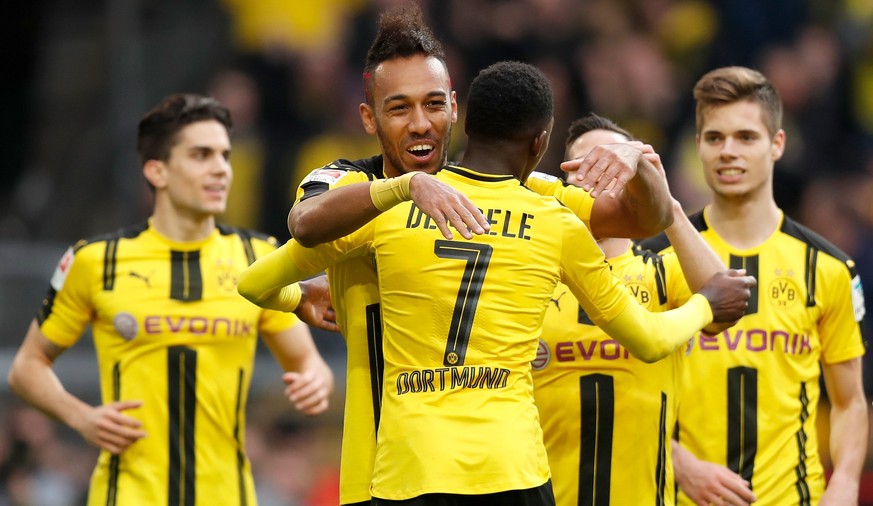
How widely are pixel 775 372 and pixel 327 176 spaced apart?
7.80ft

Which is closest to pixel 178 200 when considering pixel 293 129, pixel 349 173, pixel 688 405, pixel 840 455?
pixel 349 173

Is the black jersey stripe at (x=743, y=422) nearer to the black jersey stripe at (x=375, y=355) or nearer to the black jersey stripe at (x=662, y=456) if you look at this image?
the black jersey stripe at (x=662, y=456)

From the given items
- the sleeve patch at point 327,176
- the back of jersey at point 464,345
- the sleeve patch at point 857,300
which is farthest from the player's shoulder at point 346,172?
the sleeve patch at point 857,300

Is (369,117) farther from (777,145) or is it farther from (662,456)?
(777,145)

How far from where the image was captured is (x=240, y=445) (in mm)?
6688

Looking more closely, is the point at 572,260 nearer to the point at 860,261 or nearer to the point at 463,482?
the point at 463,482

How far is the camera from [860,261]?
10.6m

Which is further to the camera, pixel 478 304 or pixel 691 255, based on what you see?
pixel 691 255

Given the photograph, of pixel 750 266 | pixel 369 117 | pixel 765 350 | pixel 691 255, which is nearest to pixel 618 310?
pixel 691 255

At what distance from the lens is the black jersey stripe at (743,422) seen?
6.20 meters

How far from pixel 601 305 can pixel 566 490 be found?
1.12 metres

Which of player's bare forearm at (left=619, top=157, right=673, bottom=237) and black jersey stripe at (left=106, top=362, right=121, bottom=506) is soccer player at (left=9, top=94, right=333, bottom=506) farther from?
player's bare forearm at (left=619, top=157, right=673, bottom=237)

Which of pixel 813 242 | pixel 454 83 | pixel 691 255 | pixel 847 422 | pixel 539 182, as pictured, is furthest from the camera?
pixel 454 83

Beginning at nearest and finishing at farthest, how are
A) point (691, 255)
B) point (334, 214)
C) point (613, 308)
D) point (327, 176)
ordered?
point (334, 214), point (613, 308), point (327, 176), point (691, 255)
